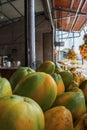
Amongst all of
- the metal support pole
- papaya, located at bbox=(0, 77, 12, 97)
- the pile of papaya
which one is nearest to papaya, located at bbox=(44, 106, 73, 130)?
the pile of papaya

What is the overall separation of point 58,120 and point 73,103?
133 millimetres

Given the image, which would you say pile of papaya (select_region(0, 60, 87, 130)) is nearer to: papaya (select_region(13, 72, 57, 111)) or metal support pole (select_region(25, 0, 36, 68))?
papaya (select_region(13, 72, 57, 111))

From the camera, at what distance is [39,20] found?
14.4m

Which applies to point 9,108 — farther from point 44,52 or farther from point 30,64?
point 44,52

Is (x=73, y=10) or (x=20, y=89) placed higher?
(x=73, y=10)

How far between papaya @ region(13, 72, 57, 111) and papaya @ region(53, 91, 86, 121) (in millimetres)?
40

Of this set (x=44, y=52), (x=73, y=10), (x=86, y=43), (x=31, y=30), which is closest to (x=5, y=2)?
(x=73, y=10)

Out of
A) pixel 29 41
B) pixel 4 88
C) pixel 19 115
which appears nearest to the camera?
pixel 19 115

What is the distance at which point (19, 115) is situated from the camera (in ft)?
1.51

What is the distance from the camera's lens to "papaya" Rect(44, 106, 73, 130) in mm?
541

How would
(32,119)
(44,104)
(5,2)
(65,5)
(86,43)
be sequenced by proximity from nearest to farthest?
1. (32,119)
2. (44,104)
3. (86,43)
4. (65,5)
5. (5,2)

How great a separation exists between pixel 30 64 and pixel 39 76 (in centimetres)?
156

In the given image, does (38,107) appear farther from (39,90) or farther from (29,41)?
(29,41)

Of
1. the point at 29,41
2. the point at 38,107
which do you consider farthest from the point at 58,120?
the point at 29,41
